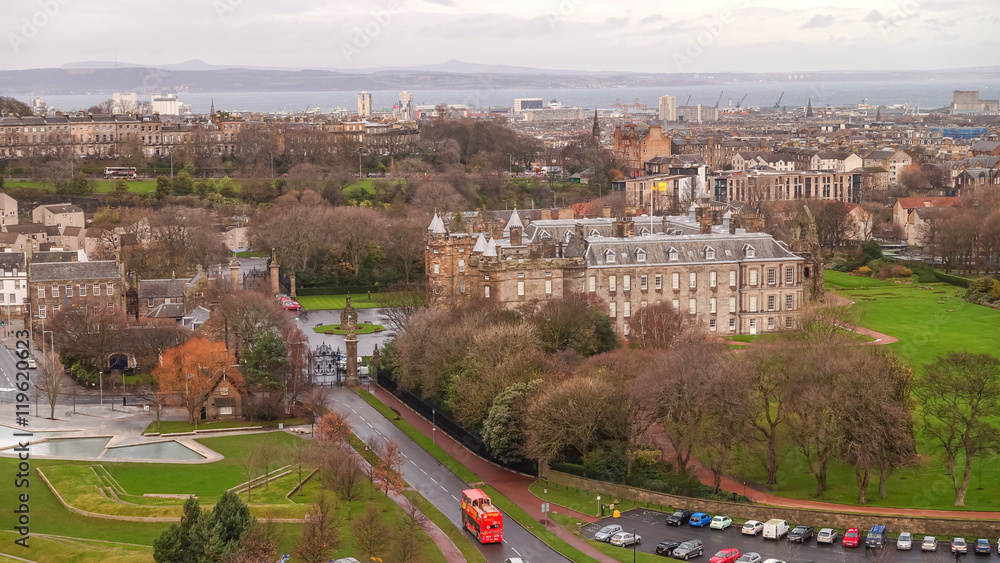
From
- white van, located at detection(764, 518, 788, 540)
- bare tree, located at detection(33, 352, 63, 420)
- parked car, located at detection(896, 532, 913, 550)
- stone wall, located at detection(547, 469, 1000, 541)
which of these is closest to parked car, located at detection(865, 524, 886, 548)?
parked car, located at detection(896, 532, 913, 550)

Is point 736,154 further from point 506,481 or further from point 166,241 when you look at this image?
point 506,481

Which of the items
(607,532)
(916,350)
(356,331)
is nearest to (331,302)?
(356,331)

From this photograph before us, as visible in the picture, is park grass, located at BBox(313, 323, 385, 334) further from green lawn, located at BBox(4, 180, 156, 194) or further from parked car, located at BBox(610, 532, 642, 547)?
green lawn, located at BBox(4, 180, 156, 194)

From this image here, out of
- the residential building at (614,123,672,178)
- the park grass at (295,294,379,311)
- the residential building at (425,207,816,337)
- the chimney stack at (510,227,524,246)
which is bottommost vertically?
the park grass at (295,294,379,311)

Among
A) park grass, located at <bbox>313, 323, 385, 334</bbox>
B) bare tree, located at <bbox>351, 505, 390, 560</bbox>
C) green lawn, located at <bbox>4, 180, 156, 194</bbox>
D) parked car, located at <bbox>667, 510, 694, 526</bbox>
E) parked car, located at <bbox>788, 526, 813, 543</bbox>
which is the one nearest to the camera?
bare tree, located at <bbox>351, 505, 390, 560</bbox>

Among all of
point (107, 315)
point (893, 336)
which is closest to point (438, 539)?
point (107, 315)

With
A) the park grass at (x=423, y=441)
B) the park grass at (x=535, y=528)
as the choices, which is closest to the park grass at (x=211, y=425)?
the park grass at (x=423, y=441)
